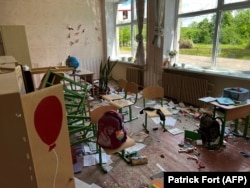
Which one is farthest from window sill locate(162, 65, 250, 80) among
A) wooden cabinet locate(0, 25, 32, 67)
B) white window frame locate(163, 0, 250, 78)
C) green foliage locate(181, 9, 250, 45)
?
wooden cabinet locate(0, 25, 32, 67)

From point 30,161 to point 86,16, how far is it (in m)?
6.21

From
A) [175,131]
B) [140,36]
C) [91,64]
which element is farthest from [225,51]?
[91,64]

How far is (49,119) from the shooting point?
2.91ft

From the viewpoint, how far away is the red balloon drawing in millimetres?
824

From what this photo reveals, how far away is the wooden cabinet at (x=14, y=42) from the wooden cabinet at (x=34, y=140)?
173 inches

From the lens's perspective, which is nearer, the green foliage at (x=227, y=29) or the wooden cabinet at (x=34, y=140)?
the wooden cabinet at (x=34, y=140)

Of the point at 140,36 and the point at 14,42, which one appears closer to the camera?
the point at 14,42

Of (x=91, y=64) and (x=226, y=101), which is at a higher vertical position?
(x=91, y=64)

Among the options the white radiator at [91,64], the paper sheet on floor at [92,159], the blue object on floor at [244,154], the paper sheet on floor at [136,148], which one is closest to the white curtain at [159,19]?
the paper sheet on floor at [136,148]

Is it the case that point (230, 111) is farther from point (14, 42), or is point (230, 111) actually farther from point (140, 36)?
point (14, 42)

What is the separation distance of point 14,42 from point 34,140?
4718mm

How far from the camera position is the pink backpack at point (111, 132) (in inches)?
78.0

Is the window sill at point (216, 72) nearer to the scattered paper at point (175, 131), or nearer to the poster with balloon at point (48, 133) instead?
the scattered paper at point (175, 131)

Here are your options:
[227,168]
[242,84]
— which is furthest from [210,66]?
[227,168]
